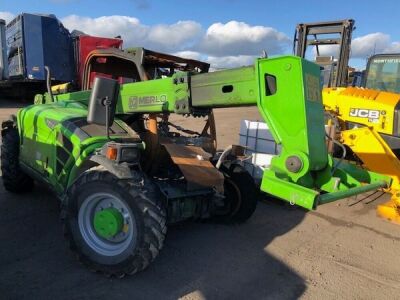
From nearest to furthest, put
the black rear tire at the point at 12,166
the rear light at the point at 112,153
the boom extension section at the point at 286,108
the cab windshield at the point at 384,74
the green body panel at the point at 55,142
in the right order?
the boom extension section at the point at 286,108
the rear light at the point at 112,153
the green body panel at the point at 55,142
the black rear tire at the point at 12,166
the cab windshield at the point at 384,74

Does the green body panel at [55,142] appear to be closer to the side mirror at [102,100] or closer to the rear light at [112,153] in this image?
the rear light at [112,153]

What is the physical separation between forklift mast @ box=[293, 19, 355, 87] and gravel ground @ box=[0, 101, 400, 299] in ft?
17.5

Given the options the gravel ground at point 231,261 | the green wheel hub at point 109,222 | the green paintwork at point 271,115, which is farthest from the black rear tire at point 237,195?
the green wheel hub at point 109,222

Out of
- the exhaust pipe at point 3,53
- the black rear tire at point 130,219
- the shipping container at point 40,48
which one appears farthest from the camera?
the shipping container at point 40,48

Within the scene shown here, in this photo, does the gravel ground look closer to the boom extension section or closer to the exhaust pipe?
the boom extension section

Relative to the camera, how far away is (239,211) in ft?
15.3

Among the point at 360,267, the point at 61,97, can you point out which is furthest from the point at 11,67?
the point at 360,267

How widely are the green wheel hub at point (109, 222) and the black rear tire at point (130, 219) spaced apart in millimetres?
109

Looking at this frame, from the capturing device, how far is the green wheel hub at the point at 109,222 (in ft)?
11.3

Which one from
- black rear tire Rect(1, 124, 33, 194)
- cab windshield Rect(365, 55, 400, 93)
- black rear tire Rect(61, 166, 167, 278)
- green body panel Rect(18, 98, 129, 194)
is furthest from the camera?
cab windshield Rect(365, 55, 400, 93)

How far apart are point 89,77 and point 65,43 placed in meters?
11.3

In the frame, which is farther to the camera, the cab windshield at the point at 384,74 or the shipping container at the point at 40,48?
the shipping container at the point at 40,48

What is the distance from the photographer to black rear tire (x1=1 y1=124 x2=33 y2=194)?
522 cm

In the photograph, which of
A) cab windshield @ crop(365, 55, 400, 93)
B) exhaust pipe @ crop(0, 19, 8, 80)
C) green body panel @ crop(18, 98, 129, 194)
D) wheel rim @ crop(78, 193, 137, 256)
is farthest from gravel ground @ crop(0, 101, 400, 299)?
exhaust pipe @ crop(0, 19, 8, 80)
